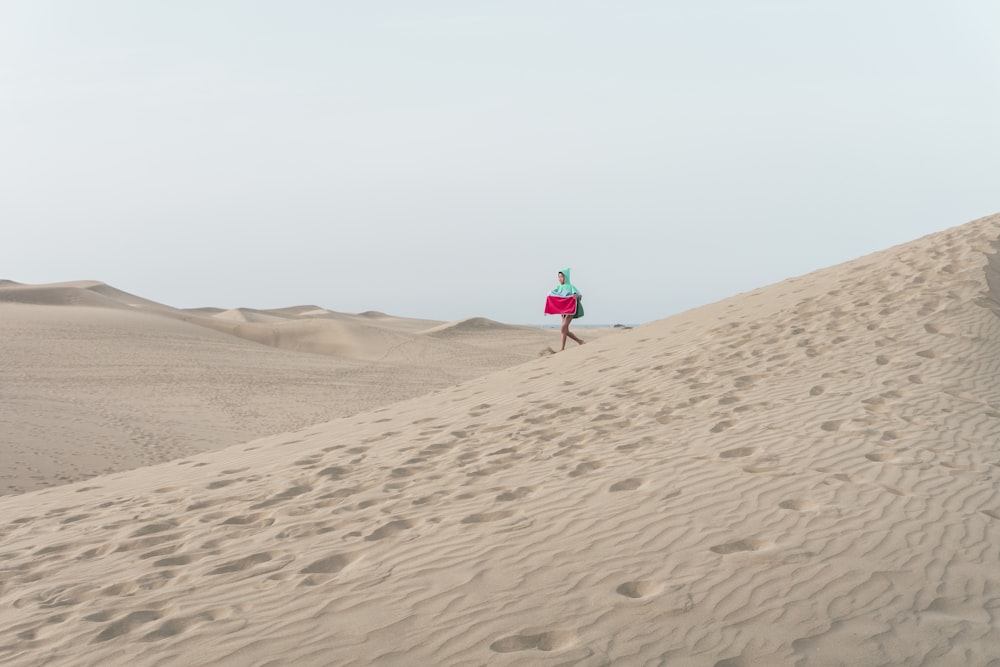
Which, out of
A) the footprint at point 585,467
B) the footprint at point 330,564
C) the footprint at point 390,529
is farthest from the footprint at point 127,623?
the footprint at point 585,467

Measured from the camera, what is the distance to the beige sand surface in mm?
13211

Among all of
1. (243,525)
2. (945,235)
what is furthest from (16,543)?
(945,235)

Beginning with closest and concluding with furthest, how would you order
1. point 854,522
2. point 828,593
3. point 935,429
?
point 828,593 → point 854,522 → point 935,429

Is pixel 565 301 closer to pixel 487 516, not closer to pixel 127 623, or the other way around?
pixel 487 516

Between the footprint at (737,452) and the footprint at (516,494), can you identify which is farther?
the footprint at (737,452)

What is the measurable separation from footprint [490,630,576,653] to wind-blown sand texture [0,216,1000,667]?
0.01m

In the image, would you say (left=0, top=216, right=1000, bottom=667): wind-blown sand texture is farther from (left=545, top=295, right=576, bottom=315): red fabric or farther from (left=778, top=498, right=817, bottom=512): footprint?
(left=545, top=295, right=576, bottom=315): red fabric

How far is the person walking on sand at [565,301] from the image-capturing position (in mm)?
15328

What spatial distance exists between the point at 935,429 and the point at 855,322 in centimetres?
406

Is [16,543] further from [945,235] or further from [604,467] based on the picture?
[945,235]

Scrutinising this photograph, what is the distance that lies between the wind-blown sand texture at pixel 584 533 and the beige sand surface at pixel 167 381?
3.97m

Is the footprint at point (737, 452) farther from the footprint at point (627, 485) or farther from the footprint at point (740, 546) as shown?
the footprint at point (740, 546)

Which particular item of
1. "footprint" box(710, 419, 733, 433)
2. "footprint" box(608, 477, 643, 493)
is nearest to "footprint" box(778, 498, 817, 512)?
"footprint" box(608, 477, 643, 493)

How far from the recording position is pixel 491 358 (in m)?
33.9
